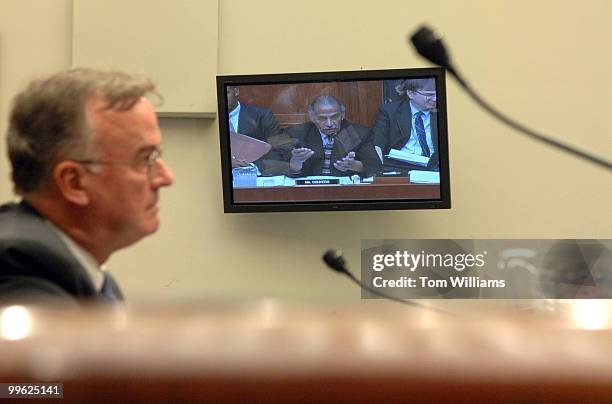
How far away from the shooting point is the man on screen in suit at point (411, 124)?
424 cm

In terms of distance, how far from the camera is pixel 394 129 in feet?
14.1

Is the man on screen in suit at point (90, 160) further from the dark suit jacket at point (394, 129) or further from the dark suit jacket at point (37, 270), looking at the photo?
the dark suit jacket at point (394, 129)

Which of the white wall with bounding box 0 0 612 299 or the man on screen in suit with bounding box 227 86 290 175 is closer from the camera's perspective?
the man on screen in suit with bounding box 227 86 290 175

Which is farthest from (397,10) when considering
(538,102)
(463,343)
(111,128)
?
(463,343)

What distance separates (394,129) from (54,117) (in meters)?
3.18

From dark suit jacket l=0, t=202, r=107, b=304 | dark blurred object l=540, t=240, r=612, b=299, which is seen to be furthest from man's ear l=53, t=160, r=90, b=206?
dark blurred object l=540, t=240, r=612, b=299

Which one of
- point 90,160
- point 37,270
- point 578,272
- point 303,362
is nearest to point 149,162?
point 90,160

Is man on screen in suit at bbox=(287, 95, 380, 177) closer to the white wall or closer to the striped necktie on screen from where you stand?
the striped necktie on screen

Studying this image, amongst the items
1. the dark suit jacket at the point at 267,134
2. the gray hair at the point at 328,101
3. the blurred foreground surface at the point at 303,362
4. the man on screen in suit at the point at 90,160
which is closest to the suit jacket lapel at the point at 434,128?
the gray hair at the point at 328,101

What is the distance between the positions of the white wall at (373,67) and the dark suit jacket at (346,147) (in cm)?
24

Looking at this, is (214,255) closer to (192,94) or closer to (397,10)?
(192,94)

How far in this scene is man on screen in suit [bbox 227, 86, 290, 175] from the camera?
4.33 m

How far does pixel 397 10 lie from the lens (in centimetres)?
447

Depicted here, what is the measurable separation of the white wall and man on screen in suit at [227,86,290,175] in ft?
0.58
